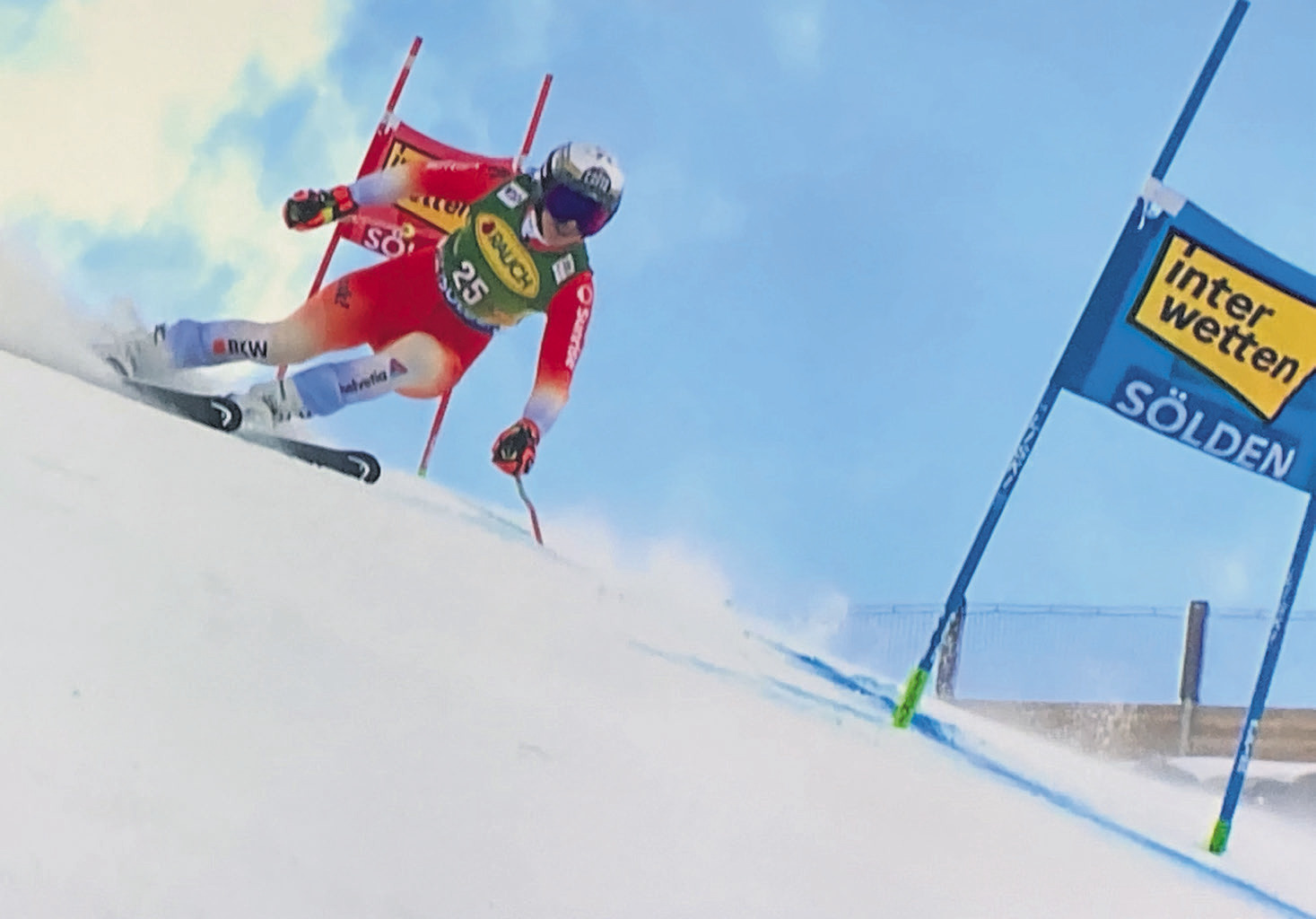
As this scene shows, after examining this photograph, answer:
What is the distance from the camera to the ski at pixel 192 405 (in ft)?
5.47

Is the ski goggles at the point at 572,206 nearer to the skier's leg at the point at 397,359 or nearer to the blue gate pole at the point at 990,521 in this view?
the skier's leg at the point at 397,359

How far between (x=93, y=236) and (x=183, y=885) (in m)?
0.80

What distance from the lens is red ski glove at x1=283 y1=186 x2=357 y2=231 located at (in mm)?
1778

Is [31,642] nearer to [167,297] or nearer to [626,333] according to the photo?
[167,297]

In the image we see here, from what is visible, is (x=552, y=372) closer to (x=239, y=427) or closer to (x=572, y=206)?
(x=572, y=206)

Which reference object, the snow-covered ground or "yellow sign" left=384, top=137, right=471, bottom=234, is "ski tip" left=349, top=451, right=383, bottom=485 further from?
"yellow sign" left=384, top=137, right=471, bottom=234

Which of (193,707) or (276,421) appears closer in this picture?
(193,707)

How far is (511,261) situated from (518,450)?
0.23 meters

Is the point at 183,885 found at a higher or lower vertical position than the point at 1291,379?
lower

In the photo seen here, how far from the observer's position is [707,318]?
1794 millimetres

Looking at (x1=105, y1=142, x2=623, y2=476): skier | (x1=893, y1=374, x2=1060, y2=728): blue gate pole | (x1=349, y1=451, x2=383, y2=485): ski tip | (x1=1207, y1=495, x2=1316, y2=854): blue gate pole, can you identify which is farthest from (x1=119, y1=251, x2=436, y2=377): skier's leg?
(x1=1207, y1=495, x2=1316, y2=854): blue gate pole

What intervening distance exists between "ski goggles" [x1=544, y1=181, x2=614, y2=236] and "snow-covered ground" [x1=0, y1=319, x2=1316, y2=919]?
362mm

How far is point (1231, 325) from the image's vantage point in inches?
66.9

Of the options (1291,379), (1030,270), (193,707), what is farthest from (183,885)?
(1291,379)
